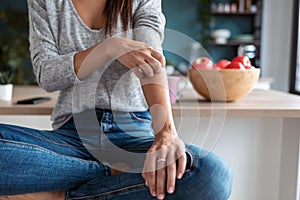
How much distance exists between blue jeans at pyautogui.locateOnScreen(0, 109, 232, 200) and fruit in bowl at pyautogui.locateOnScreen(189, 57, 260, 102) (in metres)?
0.37

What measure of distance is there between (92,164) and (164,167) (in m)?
0.20

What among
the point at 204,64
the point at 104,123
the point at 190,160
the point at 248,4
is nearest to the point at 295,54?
the point at 248,4

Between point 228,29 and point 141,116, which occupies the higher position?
point 141,116

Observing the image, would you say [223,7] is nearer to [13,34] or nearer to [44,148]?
[13,34]

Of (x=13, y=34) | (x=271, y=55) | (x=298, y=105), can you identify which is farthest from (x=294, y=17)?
(x=298, y=105)

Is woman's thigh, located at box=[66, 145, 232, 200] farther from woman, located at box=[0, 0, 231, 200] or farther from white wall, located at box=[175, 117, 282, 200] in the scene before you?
white wall, located at box=[175, 117, 282, 200]

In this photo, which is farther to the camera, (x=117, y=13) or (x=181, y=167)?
(x=117, y=13)

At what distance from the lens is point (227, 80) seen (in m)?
1.29

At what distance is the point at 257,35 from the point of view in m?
4.13

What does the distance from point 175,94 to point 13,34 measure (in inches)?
123

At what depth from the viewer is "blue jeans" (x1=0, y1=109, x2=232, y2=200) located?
0.78 m

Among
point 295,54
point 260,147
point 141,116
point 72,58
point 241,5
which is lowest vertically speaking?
point 295,54

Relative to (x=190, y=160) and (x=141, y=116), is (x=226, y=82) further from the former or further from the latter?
(x=190, y=160)

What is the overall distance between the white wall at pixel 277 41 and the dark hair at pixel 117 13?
10.1 ft
